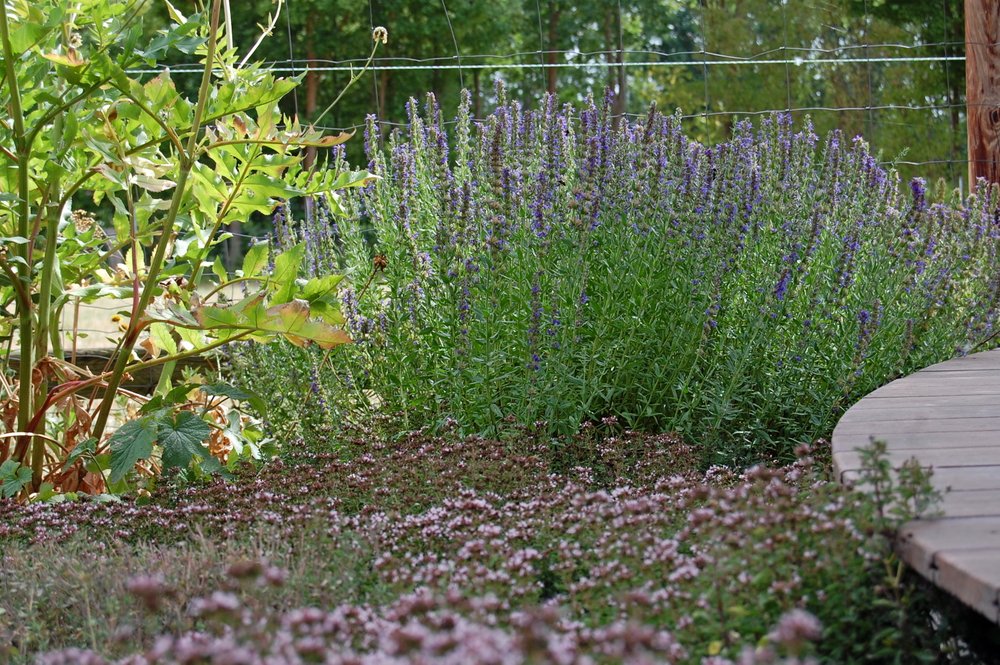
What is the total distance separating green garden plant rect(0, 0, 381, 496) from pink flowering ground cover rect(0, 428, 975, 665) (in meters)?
0.53

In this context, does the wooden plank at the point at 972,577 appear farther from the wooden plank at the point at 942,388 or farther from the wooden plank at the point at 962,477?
the wooden plank at the point at 942,388

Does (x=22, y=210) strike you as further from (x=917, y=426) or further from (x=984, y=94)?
(x=984, y=94)

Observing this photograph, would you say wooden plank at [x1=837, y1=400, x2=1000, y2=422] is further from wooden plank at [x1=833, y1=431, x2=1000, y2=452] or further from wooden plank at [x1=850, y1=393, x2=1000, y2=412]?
wooden plank at [x1=833, y1=431, x2=1000, y2=452]

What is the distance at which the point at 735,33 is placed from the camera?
19.1 metres

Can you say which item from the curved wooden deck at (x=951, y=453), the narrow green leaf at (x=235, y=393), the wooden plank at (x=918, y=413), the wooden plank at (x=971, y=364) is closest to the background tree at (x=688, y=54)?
the wooden plank at (x=971, y=364)

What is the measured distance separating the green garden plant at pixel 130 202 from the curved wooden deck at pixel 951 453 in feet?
5.25

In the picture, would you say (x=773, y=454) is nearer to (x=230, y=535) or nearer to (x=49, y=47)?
(x=230, y=535)

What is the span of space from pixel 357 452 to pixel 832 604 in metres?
2.05

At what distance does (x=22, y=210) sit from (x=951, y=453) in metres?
2.85

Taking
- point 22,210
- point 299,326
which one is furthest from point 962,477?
point 22,210

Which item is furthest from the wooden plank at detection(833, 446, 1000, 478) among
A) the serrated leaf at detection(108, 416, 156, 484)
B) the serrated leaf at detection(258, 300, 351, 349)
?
the serrated leaf at detection(108, 416, 156, 484)

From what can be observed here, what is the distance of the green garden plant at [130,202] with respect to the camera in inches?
135

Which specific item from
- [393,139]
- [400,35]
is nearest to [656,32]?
[400,35]

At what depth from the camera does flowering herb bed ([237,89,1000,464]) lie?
12.8 feet
